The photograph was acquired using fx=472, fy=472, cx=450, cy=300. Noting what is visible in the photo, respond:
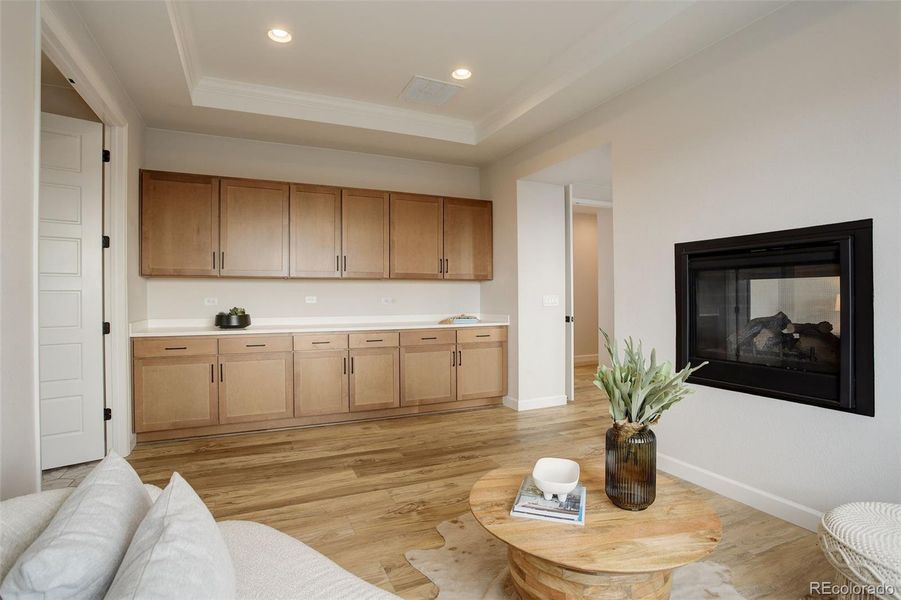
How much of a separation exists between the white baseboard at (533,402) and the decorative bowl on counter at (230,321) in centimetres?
270

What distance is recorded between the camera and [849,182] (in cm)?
216

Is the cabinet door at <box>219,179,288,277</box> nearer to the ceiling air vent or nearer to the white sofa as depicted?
the ceiling air vent

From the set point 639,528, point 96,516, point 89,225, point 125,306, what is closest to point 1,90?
point 96,516

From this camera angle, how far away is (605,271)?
24.7 feet

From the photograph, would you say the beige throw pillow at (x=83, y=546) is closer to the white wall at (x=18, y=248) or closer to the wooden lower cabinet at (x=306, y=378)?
the white wall at (x=18, y=248)

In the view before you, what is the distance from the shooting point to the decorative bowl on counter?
4.14 metres

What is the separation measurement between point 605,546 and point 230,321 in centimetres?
366

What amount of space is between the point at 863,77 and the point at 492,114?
2.69m

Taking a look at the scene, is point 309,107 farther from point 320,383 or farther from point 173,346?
point 320,383

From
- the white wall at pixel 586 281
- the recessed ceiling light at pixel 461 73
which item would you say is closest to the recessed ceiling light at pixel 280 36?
the recessed ceiling light at pixel 461 73

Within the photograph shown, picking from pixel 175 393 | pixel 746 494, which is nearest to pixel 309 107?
pixel 175 393

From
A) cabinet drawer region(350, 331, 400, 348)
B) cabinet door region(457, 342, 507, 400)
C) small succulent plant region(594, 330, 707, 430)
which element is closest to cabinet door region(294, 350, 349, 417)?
cabinet drawer region(350, 331, 400, 348)

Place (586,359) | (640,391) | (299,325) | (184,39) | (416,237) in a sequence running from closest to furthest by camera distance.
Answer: (640,391) < (184,39) < (299,325) < (416,237) < (586,359)

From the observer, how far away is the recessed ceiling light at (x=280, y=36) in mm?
2960
